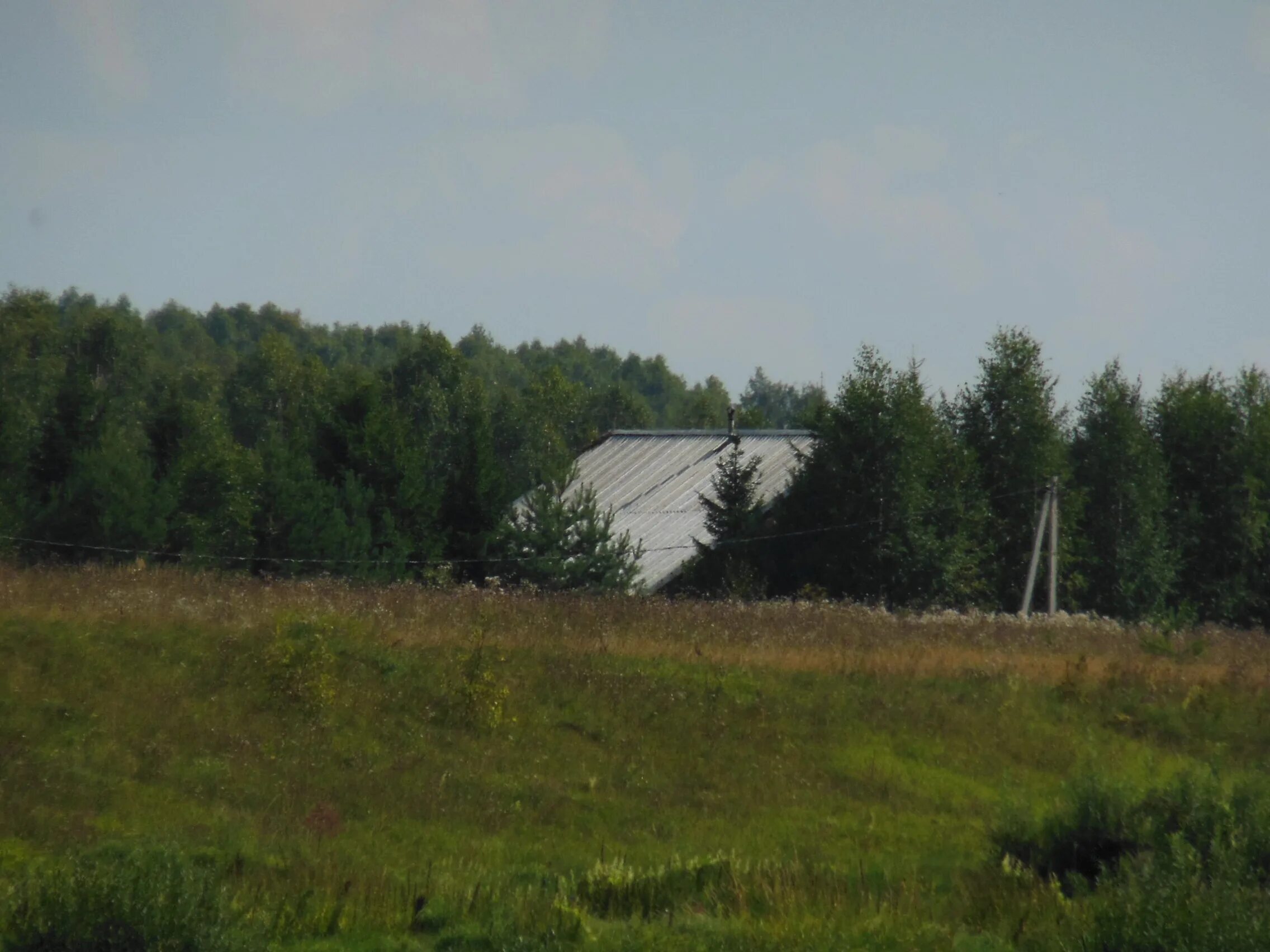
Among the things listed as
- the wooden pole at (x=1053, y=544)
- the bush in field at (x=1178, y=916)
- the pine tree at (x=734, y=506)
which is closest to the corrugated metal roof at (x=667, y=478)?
the pine tree at (x=734, y=506)

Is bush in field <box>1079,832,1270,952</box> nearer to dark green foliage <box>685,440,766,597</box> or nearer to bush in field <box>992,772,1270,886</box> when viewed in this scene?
bush in field <box>992,772,1270,886</box>

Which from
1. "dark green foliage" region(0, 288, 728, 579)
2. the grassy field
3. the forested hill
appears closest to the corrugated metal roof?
the forested hill

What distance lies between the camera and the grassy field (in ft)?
32.0

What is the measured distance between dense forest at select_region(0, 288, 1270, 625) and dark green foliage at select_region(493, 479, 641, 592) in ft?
2.18

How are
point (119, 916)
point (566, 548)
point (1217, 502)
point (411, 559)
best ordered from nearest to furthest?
point (119, 916), point (566, 548), point (411, 559), point (1217, 502)

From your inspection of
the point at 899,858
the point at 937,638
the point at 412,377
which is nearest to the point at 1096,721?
the point at 937,638

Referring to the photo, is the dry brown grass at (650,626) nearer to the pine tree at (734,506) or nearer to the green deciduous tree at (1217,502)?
the pine tree at (734,506)

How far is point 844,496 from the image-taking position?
35062 millimetres

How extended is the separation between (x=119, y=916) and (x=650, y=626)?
50.1 ft

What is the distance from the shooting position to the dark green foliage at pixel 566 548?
98.1 ft

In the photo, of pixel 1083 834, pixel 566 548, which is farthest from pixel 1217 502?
pixel 1083 834

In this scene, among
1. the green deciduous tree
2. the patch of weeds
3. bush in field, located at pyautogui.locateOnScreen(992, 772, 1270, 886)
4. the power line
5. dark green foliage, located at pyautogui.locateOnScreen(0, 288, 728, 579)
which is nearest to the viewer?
bush in field, located at pyautogui.locateOnScreen(992, 772, 1270, 886)

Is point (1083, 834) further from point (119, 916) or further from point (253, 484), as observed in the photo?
point (253, 484)

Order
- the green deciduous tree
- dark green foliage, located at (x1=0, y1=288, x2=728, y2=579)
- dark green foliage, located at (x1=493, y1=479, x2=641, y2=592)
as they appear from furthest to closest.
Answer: the green deciduous tree
dark green foliage, located at (x1=0, y1=288, x2=728, y2=579)
dark green foliage, located at (x1=493, y1=479, x2=641, y2=592)
